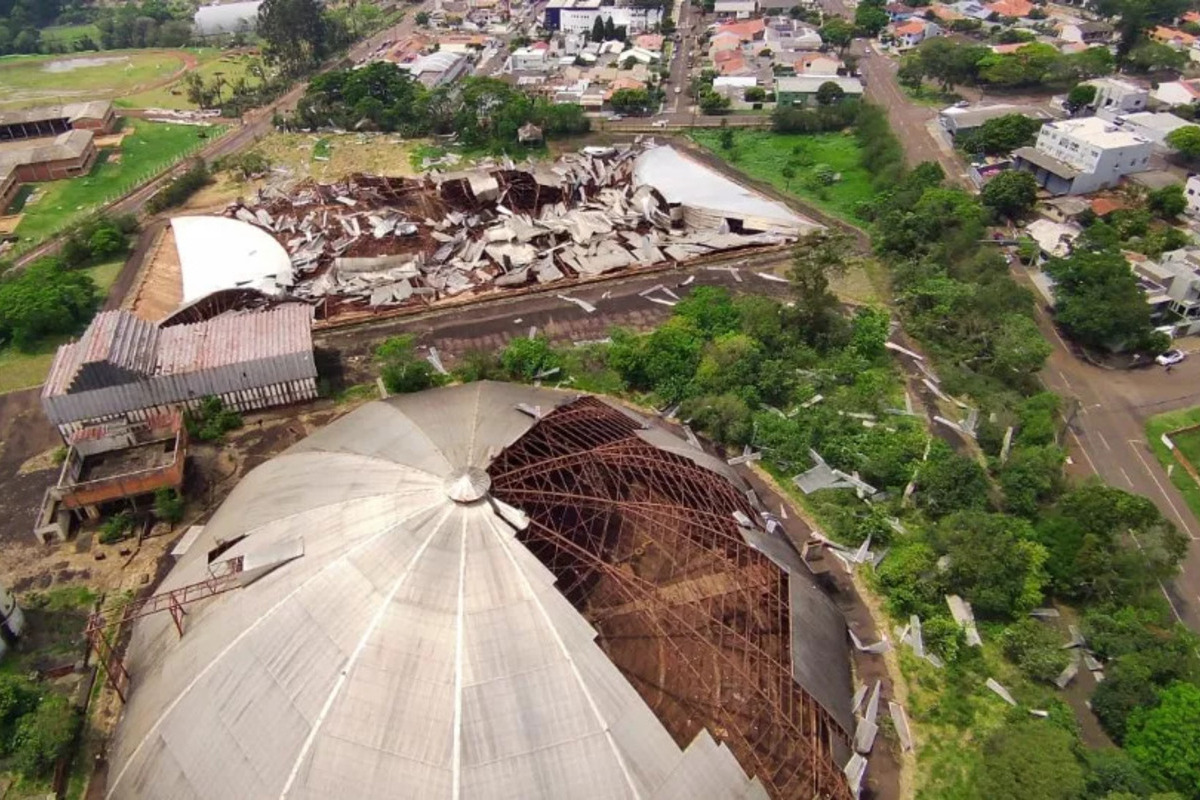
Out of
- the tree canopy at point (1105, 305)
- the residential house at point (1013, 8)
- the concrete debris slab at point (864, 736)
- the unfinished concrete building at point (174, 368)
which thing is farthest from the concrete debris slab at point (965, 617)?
the residential house at point (1013, 8)

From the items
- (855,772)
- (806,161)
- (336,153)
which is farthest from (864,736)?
(336,153)

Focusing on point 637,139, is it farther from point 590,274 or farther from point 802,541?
point 802,541

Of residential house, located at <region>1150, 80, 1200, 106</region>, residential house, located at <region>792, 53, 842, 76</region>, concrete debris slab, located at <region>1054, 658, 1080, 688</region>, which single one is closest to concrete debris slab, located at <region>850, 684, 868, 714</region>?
concrete debris slab, located at <region>1054, 658, 1080, 688</region>

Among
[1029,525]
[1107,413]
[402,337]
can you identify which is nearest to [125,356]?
[402,337]

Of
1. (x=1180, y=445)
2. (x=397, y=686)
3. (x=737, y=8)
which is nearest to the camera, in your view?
(x=397, y=686)

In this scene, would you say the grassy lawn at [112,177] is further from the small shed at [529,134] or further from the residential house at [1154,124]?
the residential house at [1154,124]

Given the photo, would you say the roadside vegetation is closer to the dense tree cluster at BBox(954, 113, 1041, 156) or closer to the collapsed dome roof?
the collapsed dome roof

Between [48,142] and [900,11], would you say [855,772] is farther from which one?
[900,11]
